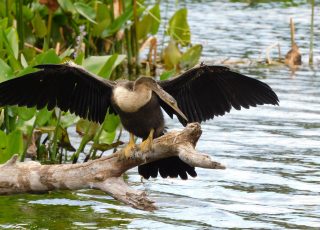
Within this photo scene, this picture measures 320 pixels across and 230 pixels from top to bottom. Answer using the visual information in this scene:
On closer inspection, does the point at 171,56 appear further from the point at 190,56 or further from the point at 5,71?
the point at 5,71

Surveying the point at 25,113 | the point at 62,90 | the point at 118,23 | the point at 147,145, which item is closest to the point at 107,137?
the point at 25,113

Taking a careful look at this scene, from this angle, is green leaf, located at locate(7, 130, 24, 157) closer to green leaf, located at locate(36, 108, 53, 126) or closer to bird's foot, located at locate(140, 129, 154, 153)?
green leaf, located at locate(36, 108, 53, 126)

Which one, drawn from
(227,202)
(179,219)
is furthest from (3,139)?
(227,202)

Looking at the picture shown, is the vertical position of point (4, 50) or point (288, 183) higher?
point (4, 50)

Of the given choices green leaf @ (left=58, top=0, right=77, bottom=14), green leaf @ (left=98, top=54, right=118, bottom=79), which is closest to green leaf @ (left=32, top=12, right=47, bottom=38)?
green leaf @ (left=58, top=0, right=77, bottom=14)

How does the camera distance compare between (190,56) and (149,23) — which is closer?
(149,23)

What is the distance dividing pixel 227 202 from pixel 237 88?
1.30 meters

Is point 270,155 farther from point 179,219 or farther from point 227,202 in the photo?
point 179,219

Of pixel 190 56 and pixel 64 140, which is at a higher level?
pixel 190 56

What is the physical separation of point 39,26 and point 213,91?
3.91 m

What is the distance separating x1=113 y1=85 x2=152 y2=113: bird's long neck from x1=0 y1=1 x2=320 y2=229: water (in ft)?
3.25

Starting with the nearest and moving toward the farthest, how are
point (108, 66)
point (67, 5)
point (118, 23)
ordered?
point (108, 66), point (67, 5), point (118, 23)

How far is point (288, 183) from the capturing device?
723 centimetres

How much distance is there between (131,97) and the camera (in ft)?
17.4
